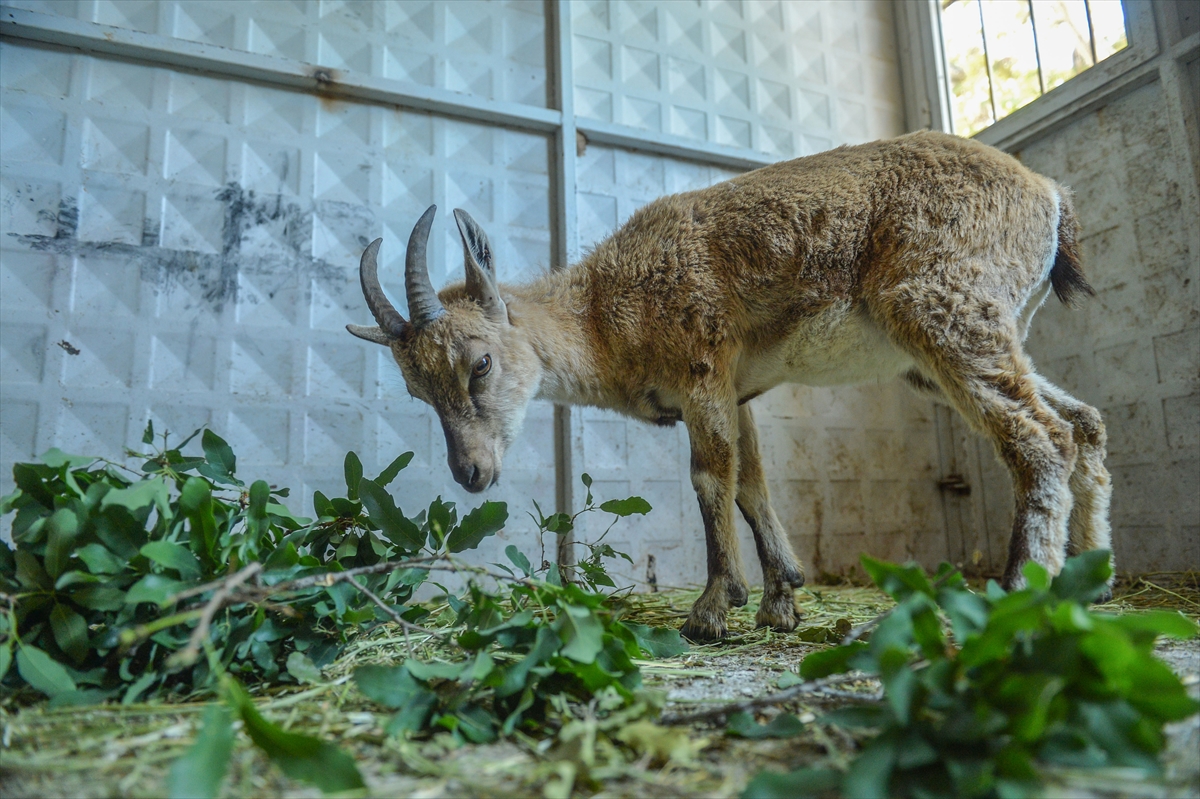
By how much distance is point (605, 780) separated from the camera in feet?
4.99

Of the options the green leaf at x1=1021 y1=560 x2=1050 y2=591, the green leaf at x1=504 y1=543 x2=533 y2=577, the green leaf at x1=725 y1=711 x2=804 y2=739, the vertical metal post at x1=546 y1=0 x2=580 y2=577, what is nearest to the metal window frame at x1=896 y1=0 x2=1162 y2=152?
the vertical metal post at x1=546 y1=0 x2=580 y2=577

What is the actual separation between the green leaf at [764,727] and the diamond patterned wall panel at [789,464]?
11.3 feet

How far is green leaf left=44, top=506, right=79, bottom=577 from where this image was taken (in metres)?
2.09

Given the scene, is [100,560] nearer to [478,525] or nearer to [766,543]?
[478,525]

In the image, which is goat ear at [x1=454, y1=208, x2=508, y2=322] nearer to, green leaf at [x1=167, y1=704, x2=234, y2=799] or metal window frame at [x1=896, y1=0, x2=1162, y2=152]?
green leaf at [x1=167, y1=704, x2=234, y2=799]

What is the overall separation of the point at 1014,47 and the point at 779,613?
5.28 m

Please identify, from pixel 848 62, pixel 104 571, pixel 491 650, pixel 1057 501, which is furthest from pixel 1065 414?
pixel 848 62

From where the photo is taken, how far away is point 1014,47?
5969mm

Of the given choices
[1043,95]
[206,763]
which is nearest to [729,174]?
[1043,95]

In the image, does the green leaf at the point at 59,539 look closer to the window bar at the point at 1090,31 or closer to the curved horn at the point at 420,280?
the curved horn at the point at 420,280

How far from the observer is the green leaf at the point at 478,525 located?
2.78 meters

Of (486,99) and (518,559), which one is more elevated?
(486,99)

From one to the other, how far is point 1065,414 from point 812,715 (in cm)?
256

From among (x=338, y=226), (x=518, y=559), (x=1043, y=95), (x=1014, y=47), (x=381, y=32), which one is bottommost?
(x=518, y=559)
